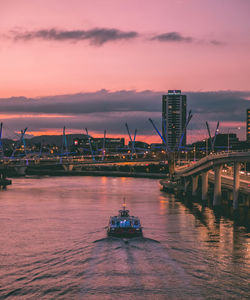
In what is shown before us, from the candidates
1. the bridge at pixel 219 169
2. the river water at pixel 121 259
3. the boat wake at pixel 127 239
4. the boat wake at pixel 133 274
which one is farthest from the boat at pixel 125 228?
the bridge at pixel 219 169

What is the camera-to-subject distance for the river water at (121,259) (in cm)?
3198

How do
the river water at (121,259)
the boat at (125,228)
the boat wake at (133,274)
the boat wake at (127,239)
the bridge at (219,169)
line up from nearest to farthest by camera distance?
the boat wake at (133,274) < the river water at (121,259) < the boat wake at (127,239) < the boat at (125,228) < the bridge at (219,169)


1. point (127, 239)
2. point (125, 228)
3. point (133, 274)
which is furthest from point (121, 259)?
point (125, 228)

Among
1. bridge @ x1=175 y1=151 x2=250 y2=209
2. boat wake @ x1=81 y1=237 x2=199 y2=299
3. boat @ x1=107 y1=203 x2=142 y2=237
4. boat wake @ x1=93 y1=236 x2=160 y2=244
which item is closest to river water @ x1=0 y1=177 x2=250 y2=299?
boat wake @ x1=81 y1=237 x2=199 y2=299

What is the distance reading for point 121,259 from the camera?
3956 centimetres

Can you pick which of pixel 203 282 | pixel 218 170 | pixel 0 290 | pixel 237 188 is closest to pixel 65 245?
pixel 0 290

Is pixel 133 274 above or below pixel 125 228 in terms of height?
below

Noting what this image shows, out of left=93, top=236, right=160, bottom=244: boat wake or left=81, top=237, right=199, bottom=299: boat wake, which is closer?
left=81, top=237, right=199, bottom=299: boat wake

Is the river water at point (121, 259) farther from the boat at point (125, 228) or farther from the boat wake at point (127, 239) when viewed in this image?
the boat at point (125, 228)

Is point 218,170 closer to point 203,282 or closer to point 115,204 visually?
point 115,204

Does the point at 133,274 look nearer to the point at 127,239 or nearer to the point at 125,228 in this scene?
the point at 127,239

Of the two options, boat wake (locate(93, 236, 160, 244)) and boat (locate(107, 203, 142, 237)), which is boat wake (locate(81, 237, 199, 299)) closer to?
boat wake (locate(93, 236, 160, 244))

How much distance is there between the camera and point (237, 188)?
67.9 m

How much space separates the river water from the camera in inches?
1259
